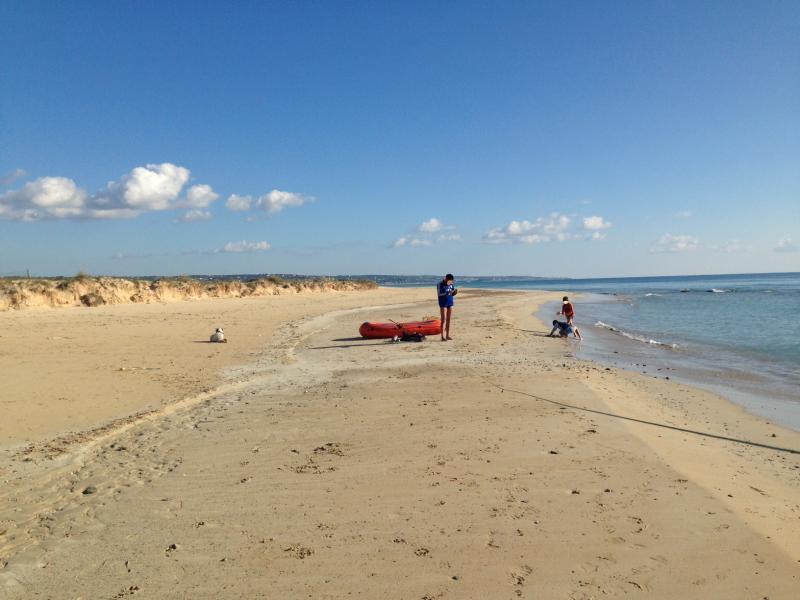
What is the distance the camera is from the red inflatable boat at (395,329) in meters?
16.6

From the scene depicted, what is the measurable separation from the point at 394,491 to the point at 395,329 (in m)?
11.7

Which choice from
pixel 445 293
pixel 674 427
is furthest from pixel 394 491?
pixel 445 293

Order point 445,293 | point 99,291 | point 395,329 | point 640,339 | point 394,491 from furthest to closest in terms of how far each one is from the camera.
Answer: point 99,291 < point 640,339 < point 395,329 < point 445,293 < point 394,491

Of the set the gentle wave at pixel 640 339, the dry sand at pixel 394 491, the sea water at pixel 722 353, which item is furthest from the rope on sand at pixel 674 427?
the gentle wave at pixel 640 339

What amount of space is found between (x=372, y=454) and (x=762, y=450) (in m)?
4.94

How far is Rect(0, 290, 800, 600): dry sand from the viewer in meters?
3.60

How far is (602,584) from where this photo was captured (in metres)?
3.45

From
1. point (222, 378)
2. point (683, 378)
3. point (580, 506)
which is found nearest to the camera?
point (580, 506)

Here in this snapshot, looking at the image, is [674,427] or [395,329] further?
[395,329]

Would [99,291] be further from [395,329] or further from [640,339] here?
[640,339]

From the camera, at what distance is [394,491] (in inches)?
194

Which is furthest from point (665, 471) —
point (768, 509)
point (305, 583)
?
point (305, 583)

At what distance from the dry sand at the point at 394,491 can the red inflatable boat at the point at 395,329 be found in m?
6.25

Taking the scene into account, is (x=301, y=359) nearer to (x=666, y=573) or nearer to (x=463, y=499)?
(x=463, y=499)
